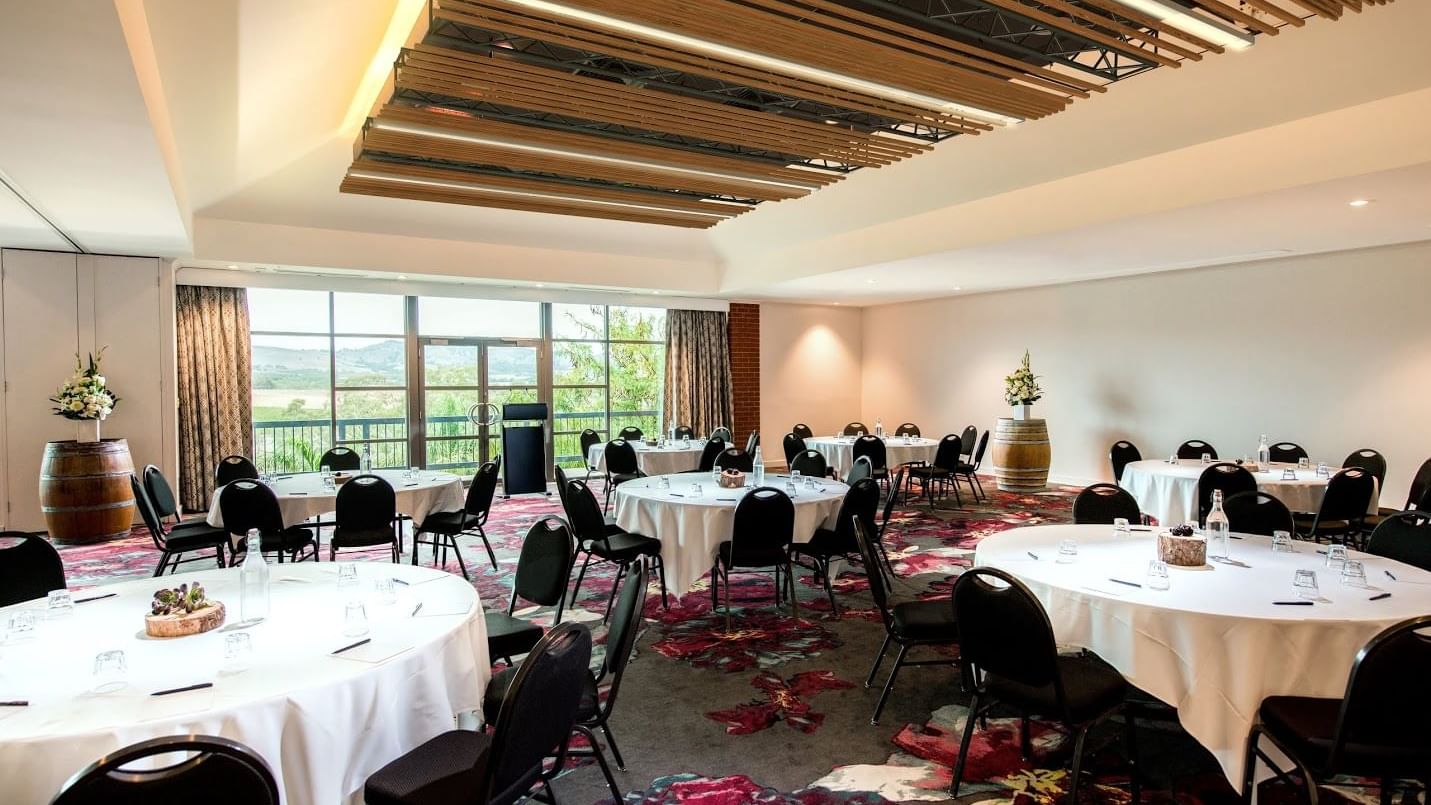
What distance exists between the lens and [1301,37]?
4.72m

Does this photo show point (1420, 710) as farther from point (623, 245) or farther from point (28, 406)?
point (28, 406)

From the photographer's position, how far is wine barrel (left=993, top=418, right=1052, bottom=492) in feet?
33.9

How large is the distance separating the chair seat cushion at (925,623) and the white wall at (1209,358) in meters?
7.12

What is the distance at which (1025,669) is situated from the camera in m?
2.73

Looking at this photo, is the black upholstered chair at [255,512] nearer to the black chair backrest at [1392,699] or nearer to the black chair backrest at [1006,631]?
the black chair backrest at [1006,631]

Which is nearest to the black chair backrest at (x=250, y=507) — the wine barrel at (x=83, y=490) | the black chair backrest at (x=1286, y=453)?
the wine barrel at (x=83, y=490)

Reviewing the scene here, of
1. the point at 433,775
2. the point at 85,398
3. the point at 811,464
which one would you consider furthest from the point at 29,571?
the point at 811,464

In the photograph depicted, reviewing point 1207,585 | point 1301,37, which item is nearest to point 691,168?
point 1301,37

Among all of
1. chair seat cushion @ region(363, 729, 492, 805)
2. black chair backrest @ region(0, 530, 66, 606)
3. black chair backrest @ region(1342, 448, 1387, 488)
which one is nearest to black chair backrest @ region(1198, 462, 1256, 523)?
black chair backrest @ region(1342, 448, 1387, 488)

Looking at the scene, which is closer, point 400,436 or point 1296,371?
point 1296,371

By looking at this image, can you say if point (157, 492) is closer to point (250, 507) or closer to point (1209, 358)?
point (250, 507)

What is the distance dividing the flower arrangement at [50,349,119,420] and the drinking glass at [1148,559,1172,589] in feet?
29.9

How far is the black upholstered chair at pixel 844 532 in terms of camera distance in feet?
16.6

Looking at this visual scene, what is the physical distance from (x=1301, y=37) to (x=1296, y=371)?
203 inches
